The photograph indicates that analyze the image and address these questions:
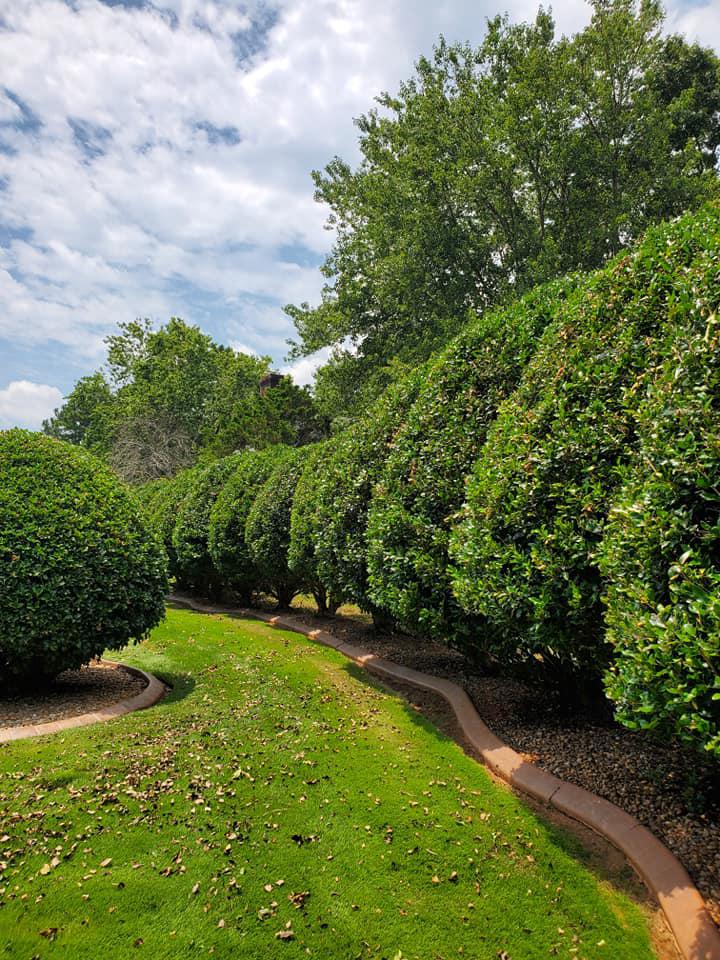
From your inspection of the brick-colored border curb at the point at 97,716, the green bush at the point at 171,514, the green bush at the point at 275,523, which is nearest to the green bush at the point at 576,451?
the brick-colored border curb at the point at 97,716

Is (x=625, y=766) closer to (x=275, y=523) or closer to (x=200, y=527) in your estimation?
(x=275, y=523)

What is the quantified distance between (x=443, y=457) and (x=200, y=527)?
929 cm

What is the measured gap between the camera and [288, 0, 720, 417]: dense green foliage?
1783cm

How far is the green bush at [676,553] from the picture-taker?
8.66 feet

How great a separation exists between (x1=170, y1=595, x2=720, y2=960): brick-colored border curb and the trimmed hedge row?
0.73 m

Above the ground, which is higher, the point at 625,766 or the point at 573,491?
Result: the point at 573,491

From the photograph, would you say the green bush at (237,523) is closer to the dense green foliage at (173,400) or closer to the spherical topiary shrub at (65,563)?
the spherical topiary shrub at (65,563)

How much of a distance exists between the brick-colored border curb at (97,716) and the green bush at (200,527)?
719 centimetres

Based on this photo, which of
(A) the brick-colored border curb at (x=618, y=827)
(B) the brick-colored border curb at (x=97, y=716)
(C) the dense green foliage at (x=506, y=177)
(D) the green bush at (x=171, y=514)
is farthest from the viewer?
(C) the dense green foliage at (x=506, y=177)

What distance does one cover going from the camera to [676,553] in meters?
2.90

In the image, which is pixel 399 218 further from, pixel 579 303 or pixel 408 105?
pixel 579 303

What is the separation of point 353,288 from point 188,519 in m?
13.5

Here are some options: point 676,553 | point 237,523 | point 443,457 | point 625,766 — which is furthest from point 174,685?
point 237,523

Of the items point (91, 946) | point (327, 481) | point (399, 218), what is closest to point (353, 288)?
point (399, 218)
